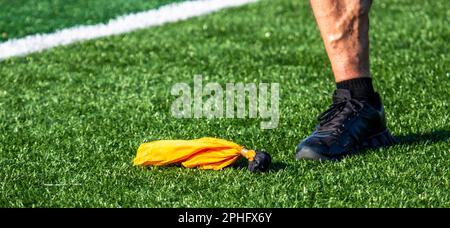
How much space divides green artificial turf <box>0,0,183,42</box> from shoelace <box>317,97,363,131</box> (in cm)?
273

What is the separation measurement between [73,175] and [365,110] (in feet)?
3.38

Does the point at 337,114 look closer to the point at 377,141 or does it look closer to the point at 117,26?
the point at 377,141

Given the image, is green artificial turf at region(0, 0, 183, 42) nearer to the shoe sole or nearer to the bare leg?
the bare leg

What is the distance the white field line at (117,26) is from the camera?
18.7 ft

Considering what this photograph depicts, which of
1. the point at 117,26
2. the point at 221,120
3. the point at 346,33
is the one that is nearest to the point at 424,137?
the point at 346,33

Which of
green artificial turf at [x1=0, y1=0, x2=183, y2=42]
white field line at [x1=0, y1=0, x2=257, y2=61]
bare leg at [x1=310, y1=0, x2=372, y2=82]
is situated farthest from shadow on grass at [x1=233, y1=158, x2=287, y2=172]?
green artificial turf at [x1=0, y1=0, x2=183, y2=42]

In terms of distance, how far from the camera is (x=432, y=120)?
13.3 feet

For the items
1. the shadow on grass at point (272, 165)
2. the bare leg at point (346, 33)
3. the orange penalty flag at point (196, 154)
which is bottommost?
the shadow on grass at point (272, 165)

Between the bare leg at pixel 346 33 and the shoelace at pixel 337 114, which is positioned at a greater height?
the bare leg at pixel 346 33

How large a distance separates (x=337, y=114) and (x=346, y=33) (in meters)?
0.28

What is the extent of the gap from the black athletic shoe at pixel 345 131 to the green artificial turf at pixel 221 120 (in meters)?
0.06

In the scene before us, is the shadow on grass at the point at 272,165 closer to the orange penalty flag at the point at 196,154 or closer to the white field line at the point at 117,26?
the orange penalty flag at the point at 196,154

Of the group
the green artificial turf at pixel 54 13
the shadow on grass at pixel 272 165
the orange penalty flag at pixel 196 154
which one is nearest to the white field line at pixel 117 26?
the green artificial turf at pixel 54 13
